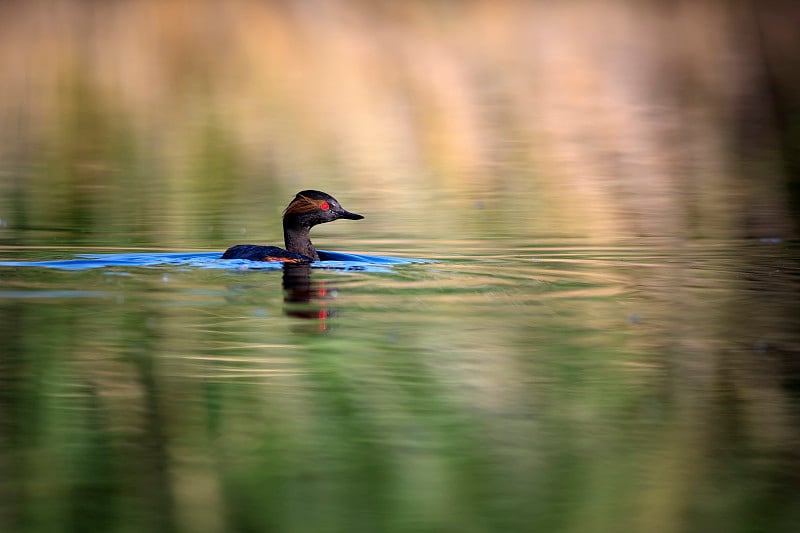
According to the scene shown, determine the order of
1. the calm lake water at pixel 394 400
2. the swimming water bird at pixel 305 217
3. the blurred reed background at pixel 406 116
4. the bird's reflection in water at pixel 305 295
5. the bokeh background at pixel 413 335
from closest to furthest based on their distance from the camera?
the calm lake water at pixel 394 400 < the bokeh background at pixel 413 335 < the bird's reflection in water at pixel 305 295 < the swimming water bird at pixel 305 217 < the blurred reed background at pixel 406 116

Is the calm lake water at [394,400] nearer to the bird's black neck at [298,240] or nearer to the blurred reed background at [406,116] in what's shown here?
the bird's black neck at [298,240]

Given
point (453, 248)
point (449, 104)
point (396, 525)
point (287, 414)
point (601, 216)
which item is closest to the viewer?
point (396, 525)

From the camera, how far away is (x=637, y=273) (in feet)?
37.2

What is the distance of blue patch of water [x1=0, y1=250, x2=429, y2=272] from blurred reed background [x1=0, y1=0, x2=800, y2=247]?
1.69 metres

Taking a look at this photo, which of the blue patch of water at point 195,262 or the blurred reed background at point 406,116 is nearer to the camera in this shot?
the blue patch of water at point 195,262

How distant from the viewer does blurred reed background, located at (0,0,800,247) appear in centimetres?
1616

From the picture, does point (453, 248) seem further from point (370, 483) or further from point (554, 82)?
point (554, 82)

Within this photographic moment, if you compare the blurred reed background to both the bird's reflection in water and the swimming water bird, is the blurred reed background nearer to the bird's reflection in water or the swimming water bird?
the swimming water bird

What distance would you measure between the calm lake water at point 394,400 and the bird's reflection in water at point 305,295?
0.04 metres

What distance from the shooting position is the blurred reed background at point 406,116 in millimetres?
16156

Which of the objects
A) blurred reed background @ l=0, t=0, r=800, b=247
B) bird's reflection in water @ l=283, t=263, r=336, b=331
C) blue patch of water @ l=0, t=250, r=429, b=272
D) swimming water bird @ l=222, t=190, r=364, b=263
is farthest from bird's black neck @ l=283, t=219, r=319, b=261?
blurred reed background @ l=0, t=0, r=800, b=247

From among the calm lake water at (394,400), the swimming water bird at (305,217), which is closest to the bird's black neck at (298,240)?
the swimming water bird at (305,217)

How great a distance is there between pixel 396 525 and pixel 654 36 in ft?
123

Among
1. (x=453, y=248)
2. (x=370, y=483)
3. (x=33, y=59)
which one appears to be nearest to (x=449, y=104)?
(x=33, y=59)
